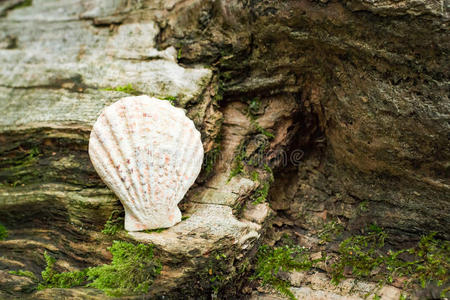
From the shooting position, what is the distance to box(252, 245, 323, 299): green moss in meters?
2.49

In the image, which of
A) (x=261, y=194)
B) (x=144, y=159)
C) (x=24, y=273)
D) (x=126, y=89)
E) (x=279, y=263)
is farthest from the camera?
(x=126, y=89)

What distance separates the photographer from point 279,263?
101 inches

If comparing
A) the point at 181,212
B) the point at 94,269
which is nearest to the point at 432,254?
the point at 181,212

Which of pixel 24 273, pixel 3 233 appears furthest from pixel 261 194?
pixel 3 233

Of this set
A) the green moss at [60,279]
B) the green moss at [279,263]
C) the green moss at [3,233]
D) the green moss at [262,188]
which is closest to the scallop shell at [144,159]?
the green moss at [60,279]

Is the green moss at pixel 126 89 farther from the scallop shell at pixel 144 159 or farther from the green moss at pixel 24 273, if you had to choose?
the green moss at pixel 24 273

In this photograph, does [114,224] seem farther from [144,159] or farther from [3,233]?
[3,233]

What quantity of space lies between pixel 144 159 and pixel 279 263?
1126 mm

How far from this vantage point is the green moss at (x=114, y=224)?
2400mm

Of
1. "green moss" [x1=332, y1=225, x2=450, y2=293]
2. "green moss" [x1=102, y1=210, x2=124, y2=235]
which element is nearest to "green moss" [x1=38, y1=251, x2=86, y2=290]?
"green moss" [x1=102, y1=210, x2=124, y2=235]

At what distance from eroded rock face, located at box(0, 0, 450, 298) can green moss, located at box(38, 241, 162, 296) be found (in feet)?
0.24

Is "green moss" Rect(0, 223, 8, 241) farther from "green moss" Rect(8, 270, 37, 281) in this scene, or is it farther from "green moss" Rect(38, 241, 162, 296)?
"green moss" Rect(38, 241, 162, 296)

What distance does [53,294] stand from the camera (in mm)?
2178

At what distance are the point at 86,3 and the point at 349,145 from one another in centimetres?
290
